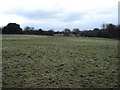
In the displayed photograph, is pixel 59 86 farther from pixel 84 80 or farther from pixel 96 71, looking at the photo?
pixel 96 71

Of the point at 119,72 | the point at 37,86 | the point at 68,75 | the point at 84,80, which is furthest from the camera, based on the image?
the point at 119,72

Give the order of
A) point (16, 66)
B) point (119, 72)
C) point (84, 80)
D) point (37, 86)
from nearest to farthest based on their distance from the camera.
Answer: point (37, 86) < point (84, 80) < point (119, 72) < point (16, 66)

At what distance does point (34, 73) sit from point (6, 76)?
3.23ft

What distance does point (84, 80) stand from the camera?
524cm

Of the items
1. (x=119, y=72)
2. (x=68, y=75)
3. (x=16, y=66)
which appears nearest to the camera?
(x=68, y=75)

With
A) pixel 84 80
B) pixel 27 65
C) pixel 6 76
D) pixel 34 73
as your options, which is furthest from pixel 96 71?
pixel 6 76

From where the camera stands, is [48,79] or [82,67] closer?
[48,79]

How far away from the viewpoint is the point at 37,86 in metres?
4.73

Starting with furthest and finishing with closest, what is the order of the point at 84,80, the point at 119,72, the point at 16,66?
the point at 16,66 → the point at 119,72 → the point at 84,80

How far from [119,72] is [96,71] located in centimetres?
88

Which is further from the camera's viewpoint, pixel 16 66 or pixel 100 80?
pixel 16 66

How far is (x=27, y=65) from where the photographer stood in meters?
6.95

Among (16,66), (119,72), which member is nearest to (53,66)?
(16,66)

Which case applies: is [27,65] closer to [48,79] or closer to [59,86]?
[48,79]
